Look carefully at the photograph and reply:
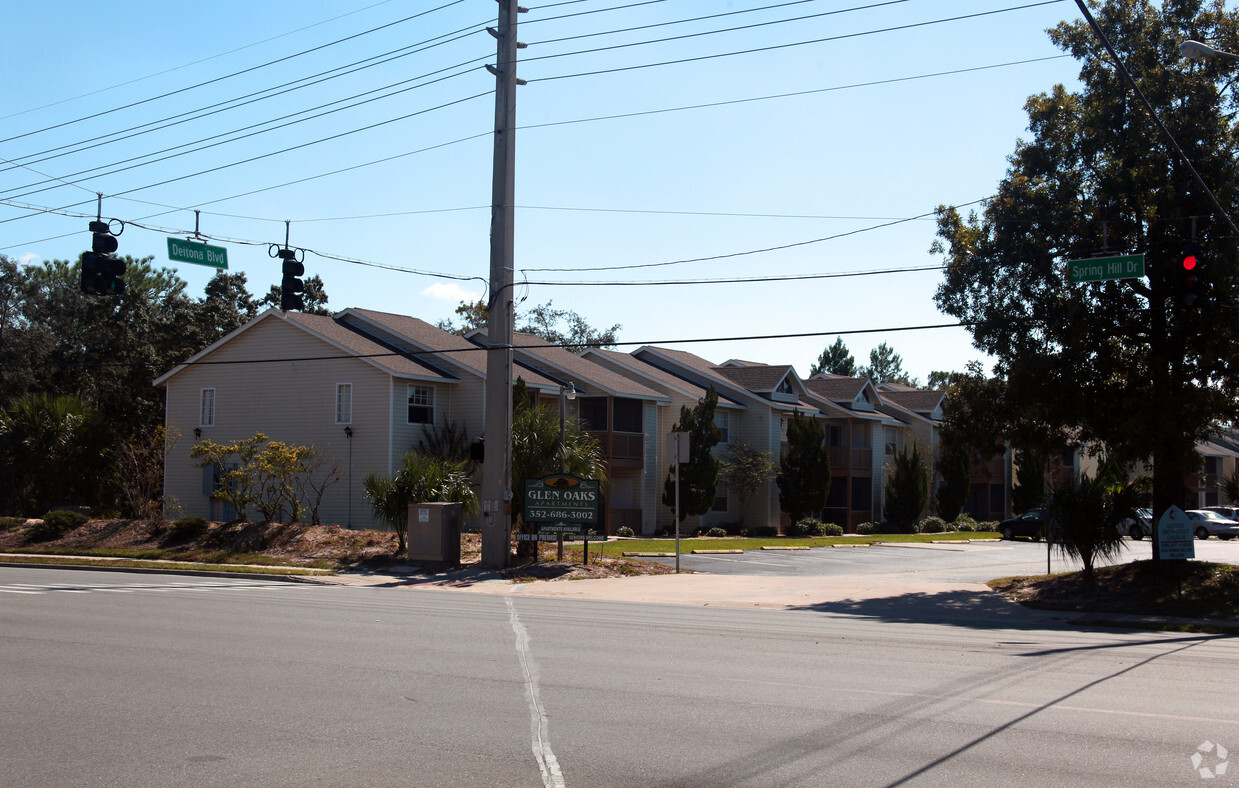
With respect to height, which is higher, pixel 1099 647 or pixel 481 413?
pixel 481 413

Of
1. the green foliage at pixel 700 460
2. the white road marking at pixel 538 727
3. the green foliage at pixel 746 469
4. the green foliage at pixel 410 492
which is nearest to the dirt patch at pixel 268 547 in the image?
the green foliage at pixel 410 492

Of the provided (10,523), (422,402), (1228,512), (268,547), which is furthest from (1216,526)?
(10,523)

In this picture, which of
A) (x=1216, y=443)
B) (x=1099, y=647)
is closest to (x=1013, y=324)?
(x=1099, y=647)

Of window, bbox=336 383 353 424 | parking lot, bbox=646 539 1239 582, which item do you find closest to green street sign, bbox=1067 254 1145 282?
parking lot, bbox=646 539 1239 582

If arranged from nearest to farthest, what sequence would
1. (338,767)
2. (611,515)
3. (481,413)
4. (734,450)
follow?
(338,767) → (481,413) → (611,515) → (734,450)

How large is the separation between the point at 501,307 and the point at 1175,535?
14249mm

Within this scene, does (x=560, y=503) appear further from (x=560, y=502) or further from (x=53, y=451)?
(x=53, y=451)

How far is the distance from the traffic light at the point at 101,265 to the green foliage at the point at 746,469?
2913 centimetres

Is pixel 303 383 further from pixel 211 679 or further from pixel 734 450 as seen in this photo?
pixel 211 679

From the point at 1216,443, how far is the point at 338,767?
8995 cm

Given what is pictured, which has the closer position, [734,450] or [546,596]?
[546,596]

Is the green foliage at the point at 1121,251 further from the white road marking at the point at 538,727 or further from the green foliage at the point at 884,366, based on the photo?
the green foliage at the point at 884,366

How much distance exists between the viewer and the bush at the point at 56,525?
30500mm

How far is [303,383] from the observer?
3709cm
